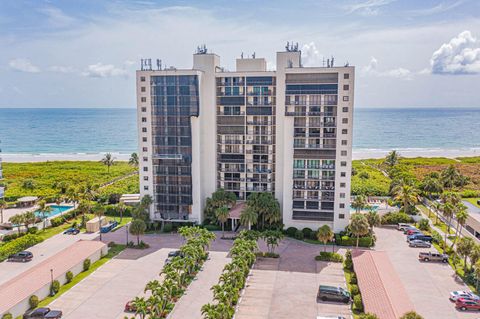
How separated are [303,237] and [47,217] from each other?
151ft

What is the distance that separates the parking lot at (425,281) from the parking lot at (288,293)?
7.59 meters

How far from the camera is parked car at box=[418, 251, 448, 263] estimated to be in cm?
5431

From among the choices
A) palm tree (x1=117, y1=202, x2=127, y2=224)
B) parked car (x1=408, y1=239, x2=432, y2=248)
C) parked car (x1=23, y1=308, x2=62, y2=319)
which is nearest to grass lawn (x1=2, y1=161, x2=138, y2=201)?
palm tree (x1=117, y1=202, x2=127, y2=224)

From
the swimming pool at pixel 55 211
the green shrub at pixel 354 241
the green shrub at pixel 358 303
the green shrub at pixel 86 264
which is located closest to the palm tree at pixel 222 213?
the green shrub at pixel 354 241

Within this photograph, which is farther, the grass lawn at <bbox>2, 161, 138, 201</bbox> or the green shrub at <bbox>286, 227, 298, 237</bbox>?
the grass lawn at <bbox>2, 161, 138, 201</bbox>

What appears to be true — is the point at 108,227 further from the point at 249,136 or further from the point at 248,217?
the point at 249,136

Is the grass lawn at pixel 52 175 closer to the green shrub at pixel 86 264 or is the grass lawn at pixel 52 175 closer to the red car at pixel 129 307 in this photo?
the green shrub at pixel 86 264

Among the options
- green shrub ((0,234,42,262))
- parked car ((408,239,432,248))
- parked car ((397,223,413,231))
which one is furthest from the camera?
parked car ((397,223,413,231))

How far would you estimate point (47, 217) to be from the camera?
75.0 m

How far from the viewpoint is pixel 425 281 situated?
161ft

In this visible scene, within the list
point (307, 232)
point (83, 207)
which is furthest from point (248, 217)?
point (83, 207)

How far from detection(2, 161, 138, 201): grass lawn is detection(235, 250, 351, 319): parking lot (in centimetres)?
5250

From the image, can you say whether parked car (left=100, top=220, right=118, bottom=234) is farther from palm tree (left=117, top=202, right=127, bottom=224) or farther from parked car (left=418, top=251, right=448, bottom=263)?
parked car (left=418, top=251, right=448, bottom=263)

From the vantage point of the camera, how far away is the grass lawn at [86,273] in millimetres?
44191
